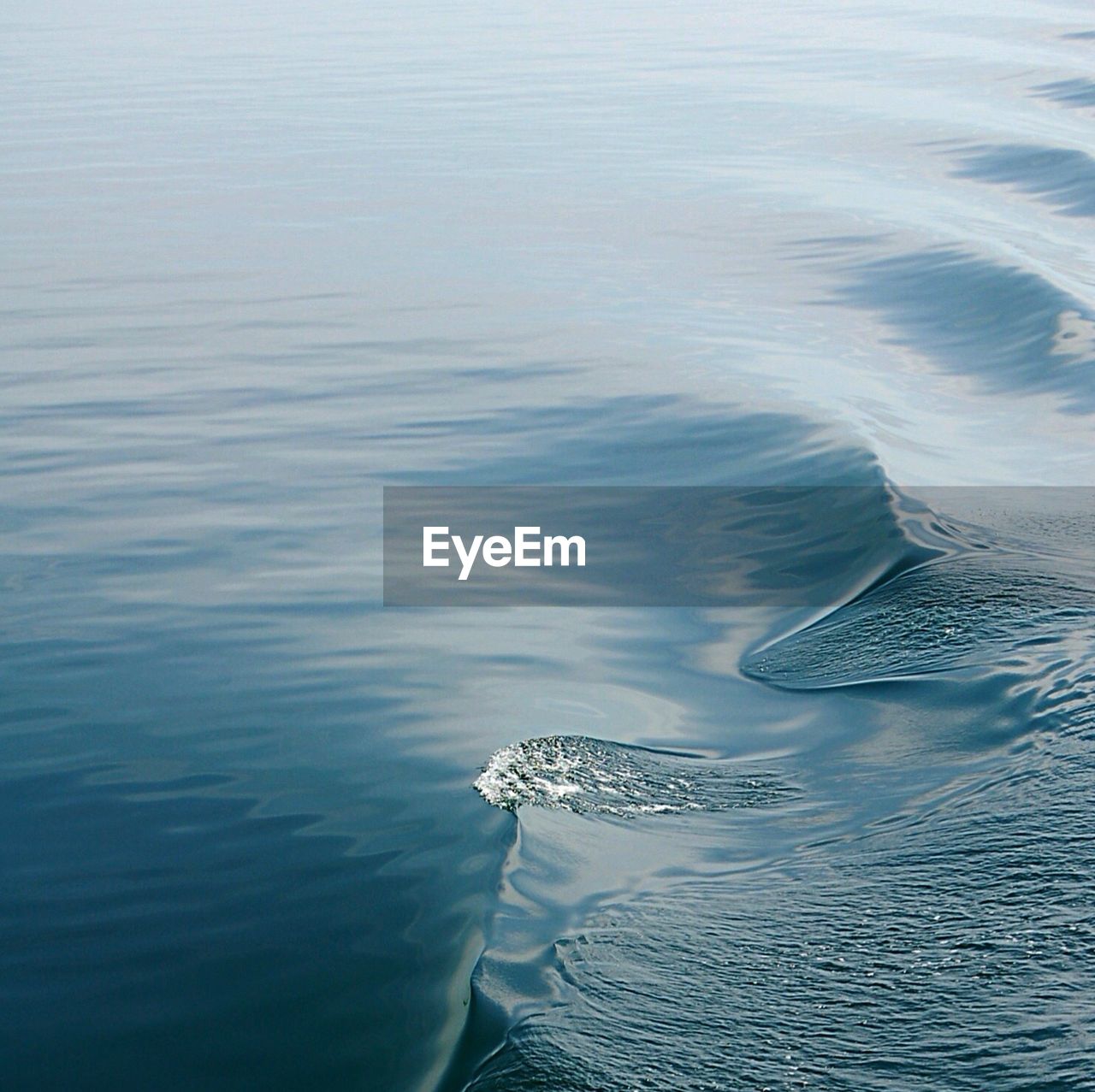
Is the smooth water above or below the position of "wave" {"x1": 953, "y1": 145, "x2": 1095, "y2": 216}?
below

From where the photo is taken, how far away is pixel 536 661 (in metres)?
7.58

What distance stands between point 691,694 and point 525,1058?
302 centimetres

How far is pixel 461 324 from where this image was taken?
44.1 feet

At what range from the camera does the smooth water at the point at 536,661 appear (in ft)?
15.4

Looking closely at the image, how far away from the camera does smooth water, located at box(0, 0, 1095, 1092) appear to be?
4699 millimetres

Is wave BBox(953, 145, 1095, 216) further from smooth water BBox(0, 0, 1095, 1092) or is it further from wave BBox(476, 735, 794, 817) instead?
wave BBox(476, 735, 794, 817)

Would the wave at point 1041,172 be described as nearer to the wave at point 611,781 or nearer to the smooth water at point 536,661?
the smooth water at point 536,661

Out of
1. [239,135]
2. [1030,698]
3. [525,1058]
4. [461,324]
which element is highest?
[239,135]

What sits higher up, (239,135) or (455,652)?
(239,135)

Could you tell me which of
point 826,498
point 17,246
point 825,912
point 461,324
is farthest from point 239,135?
point 825,912

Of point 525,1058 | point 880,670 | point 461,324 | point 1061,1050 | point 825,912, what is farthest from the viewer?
point 461,324

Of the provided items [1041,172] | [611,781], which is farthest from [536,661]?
[1041,172]

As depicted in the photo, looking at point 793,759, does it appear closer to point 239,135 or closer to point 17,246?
point 17,246

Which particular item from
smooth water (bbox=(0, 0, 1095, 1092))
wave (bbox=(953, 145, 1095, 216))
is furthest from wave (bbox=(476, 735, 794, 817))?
wave (bbox=(953, 145, 1095, 216))
